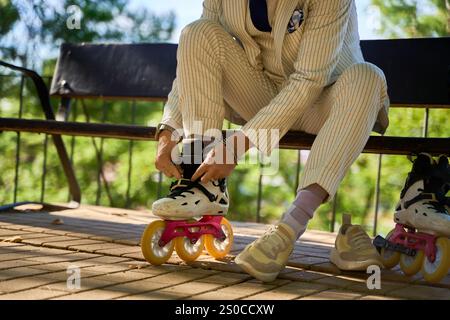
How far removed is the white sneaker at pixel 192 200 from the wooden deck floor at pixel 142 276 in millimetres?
131

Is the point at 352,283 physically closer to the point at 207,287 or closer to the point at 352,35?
the point at 207,287

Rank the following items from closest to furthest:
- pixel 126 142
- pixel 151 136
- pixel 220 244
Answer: pixel 220 244, pixel 151 136, pixel 126 142

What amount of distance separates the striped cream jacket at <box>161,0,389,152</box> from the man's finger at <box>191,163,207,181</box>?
0.13 m

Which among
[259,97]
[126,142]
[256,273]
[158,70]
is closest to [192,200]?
[256,273]

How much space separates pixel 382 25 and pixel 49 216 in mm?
4306

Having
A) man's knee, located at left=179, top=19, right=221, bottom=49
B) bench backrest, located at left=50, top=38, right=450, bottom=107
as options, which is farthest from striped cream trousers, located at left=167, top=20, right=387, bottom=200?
bench backrest, located at left=50, top=38, right=450, bottom=107

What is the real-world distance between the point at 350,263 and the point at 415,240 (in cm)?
16

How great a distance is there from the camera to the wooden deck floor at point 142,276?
1.30 m

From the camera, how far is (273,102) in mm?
1599

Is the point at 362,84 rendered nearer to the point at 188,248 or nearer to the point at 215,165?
the point at 215,165

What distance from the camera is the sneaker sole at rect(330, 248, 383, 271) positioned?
5.07 ft

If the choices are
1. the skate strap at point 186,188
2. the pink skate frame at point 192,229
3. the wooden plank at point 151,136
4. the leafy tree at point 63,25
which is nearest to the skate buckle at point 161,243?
the pink skate frame at point 192,229

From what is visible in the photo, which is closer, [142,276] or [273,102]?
[142,276]

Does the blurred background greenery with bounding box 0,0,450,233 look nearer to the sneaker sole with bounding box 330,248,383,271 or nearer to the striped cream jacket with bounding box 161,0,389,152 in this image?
the striped cream jacket with bounding box 161,0,389,152
